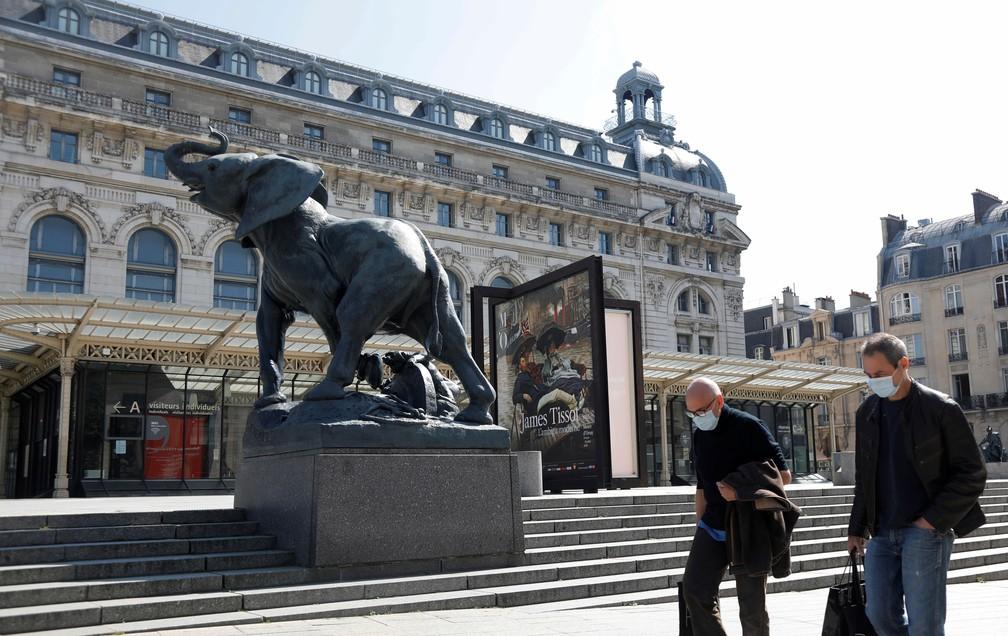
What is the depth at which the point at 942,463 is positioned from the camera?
4133 mm

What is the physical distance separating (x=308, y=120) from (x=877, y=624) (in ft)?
117

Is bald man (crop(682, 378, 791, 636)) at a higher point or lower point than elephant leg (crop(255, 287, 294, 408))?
lower

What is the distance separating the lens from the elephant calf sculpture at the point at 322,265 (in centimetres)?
779

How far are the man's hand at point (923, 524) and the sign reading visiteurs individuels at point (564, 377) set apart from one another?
11710 mm

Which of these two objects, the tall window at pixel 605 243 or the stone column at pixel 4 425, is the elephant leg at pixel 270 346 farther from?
the tall window at pixel 605 243

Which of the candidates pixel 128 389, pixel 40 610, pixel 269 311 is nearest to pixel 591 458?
pixel 269 311

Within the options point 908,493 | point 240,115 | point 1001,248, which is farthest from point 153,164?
point 1001,248

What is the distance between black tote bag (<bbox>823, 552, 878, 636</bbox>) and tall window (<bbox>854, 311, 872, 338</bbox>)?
6141 cm

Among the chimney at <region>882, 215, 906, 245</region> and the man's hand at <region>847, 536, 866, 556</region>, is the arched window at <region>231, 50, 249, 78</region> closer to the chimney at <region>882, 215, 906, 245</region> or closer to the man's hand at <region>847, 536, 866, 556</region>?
the man's hand at <region>847, 536, 866, 556</region>

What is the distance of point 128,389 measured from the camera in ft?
89.0

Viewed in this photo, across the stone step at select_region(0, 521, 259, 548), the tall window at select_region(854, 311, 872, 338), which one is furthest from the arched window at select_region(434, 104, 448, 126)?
the stone step at select_region(0, 521, 259, 548)

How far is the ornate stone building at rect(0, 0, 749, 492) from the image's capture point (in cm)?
3058

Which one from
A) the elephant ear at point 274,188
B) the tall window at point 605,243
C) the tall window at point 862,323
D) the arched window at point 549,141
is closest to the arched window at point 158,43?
the arched window at point 549,141

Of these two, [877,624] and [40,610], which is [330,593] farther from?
[877,624]
